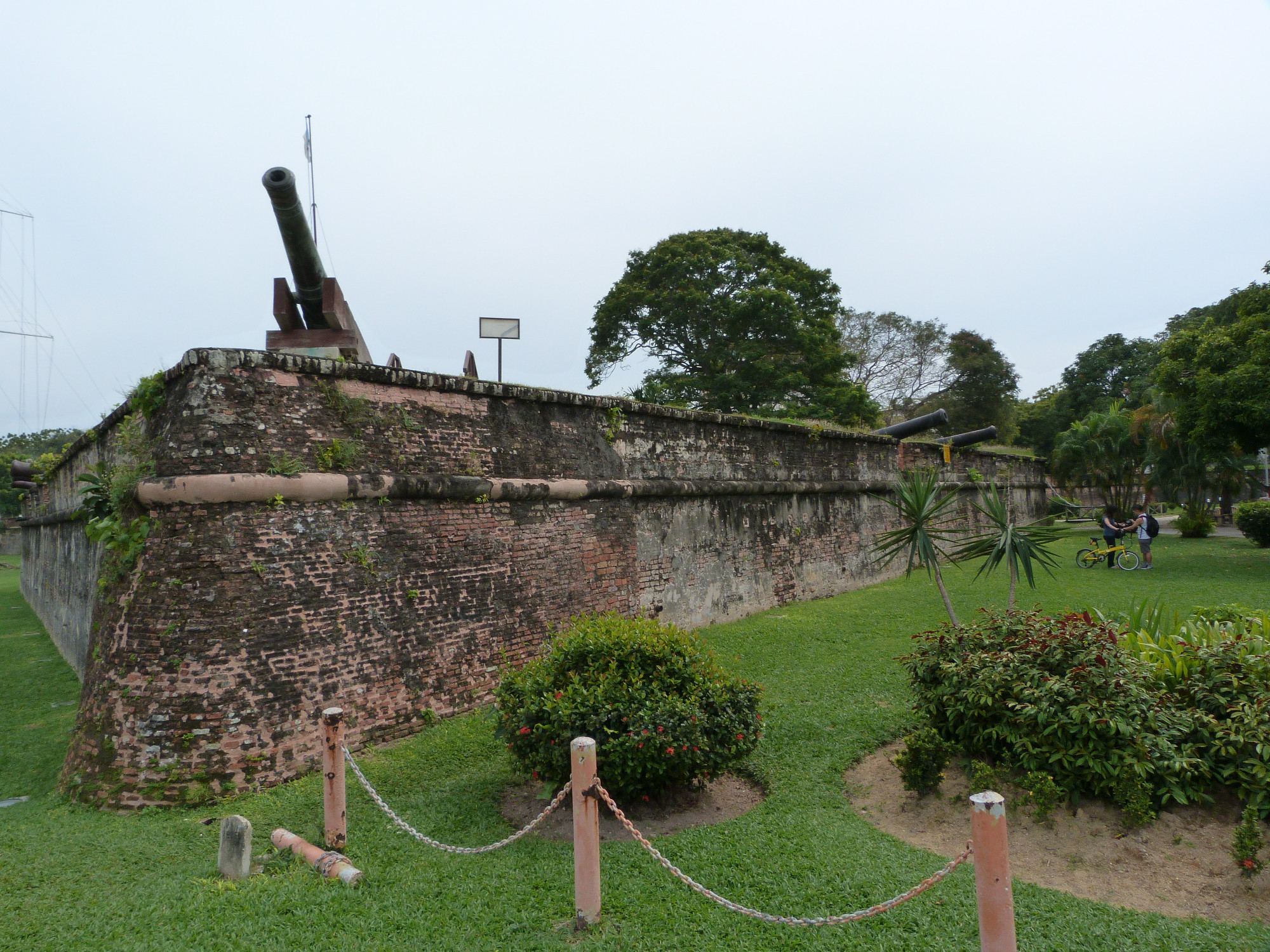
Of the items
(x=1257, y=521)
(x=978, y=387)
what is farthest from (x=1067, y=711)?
(x=978, y=387)

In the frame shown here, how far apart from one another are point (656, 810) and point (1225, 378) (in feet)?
42.2

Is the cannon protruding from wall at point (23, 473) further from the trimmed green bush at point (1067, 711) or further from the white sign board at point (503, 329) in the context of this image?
the trimmed green bush at point (1067, 711)

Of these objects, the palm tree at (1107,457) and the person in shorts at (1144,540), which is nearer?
the person in shorts at (1144,540)

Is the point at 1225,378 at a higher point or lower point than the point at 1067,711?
higher

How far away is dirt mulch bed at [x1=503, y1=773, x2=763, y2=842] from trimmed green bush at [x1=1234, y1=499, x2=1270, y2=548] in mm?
17284

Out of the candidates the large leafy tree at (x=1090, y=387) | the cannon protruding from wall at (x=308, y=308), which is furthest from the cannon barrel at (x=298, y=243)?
the large leafy tree at (x=1090, y=387)

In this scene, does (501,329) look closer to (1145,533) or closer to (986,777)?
(986,777)

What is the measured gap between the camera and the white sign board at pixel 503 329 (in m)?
9.52

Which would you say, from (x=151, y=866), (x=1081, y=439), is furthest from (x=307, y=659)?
(x=1081, y=439)

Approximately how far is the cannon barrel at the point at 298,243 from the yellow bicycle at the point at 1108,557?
13.6 m

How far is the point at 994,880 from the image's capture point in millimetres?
2203

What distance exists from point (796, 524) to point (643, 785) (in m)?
7.73

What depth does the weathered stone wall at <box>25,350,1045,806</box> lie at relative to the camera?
184 inches

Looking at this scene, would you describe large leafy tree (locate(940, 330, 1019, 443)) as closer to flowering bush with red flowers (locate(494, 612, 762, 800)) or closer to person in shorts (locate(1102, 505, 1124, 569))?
person in shorts (locate(1102, 505, 1124, 569))
